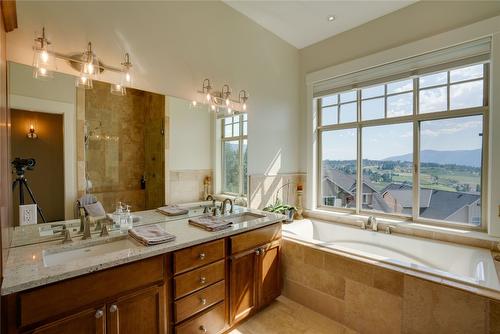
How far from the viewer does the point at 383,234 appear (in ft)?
9.04

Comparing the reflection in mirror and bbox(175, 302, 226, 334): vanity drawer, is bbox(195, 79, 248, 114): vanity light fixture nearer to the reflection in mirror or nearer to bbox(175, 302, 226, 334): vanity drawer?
the reflection in mirror

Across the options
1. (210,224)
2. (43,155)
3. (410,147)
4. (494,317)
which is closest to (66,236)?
(43,155)

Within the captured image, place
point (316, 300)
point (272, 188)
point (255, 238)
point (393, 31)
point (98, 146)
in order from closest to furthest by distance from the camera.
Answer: point (98, 146) → point (255, 238) → point (316, 300) → point (393, 31) → point (272, 188)

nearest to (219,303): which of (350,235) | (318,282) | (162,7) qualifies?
(318,282)

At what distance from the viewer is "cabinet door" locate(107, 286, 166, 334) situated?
1.28 m

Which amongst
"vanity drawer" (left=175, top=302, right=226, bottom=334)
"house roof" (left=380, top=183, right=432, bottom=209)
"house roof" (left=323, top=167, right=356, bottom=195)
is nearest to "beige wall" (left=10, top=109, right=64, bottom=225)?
"vanity drawer" (left=175, top=302, right=226, bottom=334)

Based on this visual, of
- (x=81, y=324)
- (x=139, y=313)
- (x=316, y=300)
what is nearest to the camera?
(x=81, y=324)

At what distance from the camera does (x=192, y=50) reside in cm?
236

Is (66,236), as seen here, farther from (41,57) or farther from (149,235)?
(41,57)

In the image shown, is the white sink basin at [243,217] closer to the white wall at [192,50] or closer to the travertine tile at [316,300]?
the white wall at [192,50]

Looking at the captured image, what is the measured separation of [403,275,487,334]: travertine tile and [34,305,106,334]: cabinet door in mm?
1947

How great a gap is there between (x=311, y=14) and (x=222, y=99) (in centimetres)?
141

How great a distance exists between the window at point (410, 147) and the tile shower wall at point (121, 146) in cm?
235

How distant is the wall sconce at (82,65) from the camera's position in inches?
60.9
